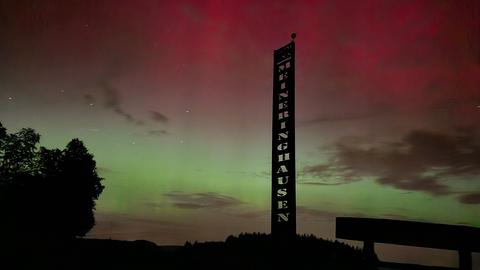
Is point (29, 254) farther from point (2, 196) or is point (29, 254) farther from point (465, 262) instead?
point (2, 196)

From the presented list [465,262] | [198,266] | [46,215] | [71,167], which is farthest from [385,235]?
[71,167]

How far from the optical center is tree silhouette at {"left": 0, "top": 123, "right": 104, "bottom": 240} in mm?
32250

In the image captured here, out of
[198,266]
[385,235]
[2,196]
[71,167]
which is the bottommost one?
[198,266]

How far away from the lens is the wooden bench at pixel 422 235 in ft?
28.7

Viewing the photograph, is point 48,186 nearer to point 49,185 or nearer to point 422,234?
point 49,185

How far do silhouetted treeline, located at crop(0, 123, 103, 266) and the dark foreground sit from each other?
14362mm

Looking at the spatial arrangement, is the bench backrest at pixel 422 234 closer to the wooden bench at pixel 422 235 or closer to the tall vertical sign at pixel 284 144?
the wooden bench at pixel 422 235

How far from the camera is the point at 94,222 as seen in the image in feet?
127

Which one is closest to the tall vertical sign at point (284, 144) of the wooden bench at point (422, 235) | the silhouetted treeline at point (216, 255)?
the silhouetted treeline at point (216, 255)

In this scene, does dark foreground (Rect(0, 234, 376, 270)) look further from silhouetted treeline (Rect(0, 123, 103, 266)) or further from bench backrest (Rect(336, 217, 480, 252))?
silhouetted treeline (Rect(0, 123, 103, 266))

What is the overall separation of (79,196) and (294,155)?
24.6 meters

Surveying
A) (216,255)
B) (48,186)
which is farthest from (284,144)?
(48,186)

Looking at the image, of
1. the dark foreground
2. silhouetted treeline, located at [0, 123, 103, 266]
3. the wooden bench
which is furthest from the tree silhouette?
the wooden bench

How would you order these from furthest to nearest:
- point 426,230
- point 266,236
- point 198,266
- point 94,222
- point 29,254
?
point 94,222
point 266,236
point 29,254
point 198,266
point 426,230
